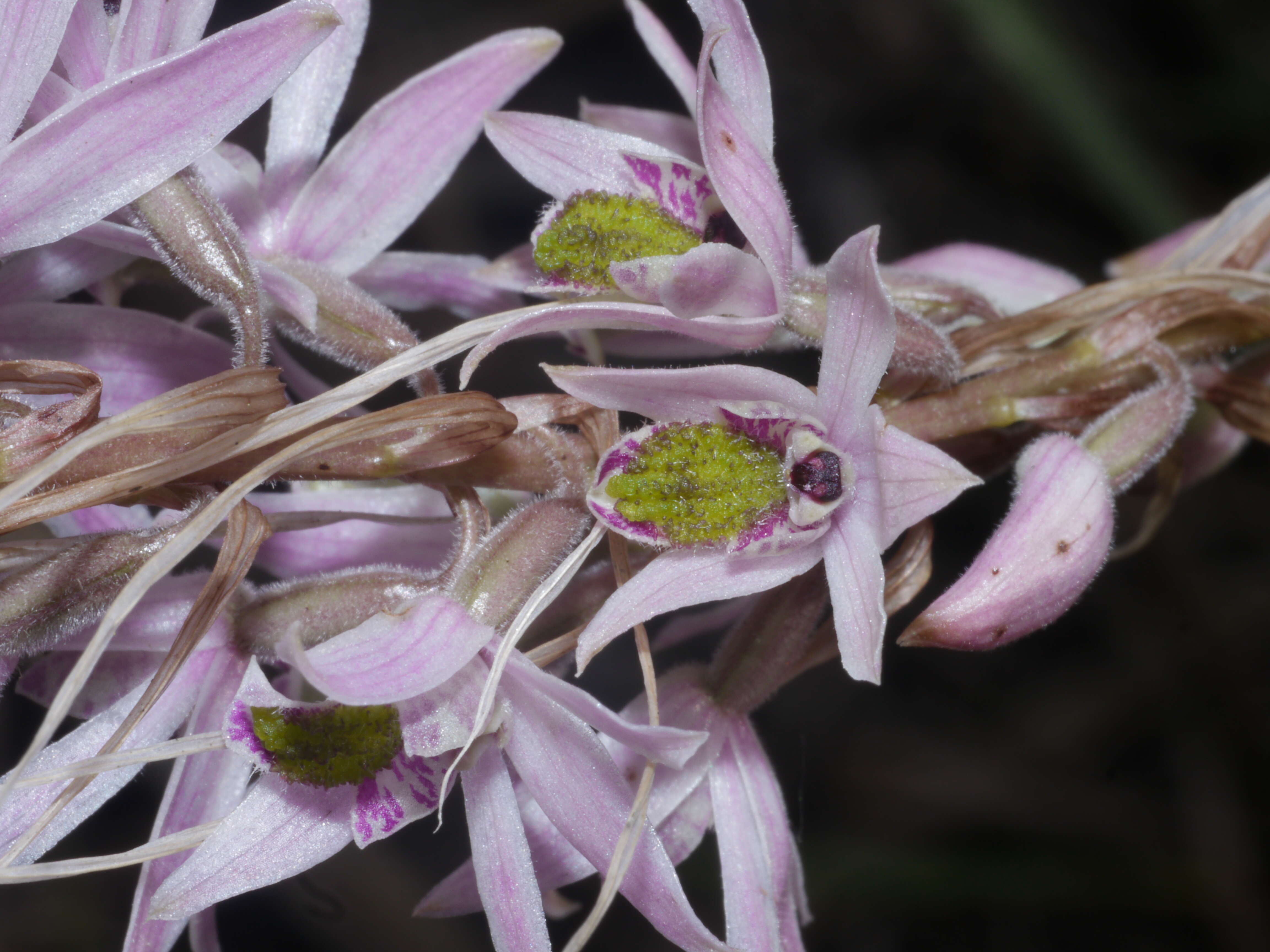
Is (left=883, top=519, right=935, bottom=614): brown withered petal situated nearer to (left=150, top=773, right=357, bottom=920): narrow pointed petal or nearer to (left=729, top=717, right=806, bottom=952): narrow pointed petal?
(left=729, top=717, right=806, bottom=952): narrow pointed petal

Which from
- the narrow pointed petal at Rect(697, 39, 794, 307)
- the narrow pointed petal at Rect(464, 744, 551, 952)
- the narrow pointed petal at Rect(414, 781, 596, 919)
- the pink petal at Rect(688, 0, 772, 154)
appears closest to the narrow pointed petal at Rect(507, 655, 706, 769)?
the narrow pointed petal at Rect(464, 744, 551, 952)

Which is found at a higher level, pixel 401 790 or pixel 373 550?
pixel 373 550

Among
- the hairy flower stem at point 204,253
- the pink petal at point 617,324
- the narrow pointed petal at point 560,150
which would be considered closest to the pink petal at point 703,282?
the pink petal at point 617,324

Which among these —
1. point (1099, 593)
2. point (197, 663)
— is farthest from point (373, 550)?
point (1099, 593)

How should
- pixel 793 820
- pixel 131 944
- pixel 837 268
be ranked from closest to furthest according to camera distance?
1. pixel 837 268
2. pixel 131 944
3. pixel 793 820

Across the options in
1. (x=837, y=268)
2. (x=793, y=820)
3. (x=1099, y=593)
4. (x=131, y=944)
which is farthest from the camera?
(x=1099, y=593)

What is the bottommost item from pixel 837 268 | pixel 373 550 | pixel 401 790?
pixel 401 790

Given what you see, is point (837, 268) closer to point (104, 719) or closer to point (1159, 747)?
point (104, 719)

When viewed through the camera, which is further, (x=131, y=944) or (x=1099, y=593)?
(x=1099, y=593)
